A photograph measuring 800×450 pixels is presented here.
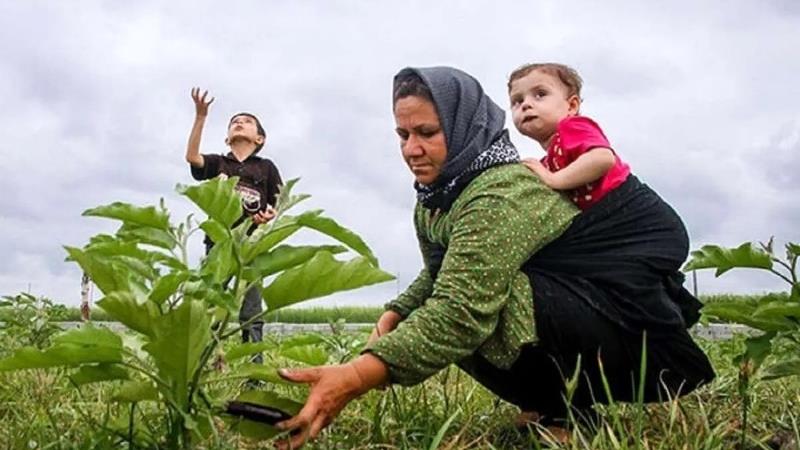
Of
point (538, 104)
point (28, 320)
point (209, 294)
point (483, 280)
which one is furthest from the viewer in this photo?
point (28, 320)

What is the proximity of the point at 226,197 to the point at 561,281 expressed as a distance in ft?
3.25

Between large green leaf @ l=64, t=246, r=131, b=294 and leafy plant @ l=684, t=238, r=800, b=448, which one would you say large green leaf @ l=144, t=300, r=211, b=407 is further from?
leafy plant @ l=684, t=238, r=800, b=448

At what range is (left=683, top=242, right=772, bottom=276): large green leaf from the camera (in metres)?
2.75

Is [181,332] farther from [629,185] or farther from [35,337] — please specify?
[35,337]

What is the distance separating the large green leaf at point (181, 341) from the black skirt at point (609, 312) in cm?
94

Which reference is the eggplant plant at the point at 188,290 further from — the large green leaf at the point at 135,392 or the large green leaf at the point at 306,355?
the large green leaf at the point at 306,355

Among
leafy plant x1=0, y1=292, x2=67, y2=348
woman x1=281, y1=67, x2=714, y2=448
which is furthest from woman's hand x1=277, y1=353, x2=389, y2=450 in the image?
leafy plant x1=0, y1=292, x2=67, y2=348

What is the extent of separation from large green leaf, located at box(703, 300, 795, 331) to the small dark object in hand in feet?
4.13

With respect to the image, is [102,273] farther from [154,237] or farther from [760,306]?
[760,306]

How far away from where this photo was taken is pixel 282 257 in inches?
82.0

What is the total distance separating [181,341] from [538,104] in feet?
5.03

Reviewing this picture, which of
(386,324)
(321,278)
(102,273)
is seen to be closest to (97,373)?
(102,273)

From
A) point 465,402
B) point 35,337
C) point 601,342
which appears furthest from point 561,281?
point 35,337

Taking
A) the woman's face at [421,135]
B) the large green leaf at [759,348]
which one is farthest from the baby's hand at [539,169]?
the large green leaf at [759,348]
